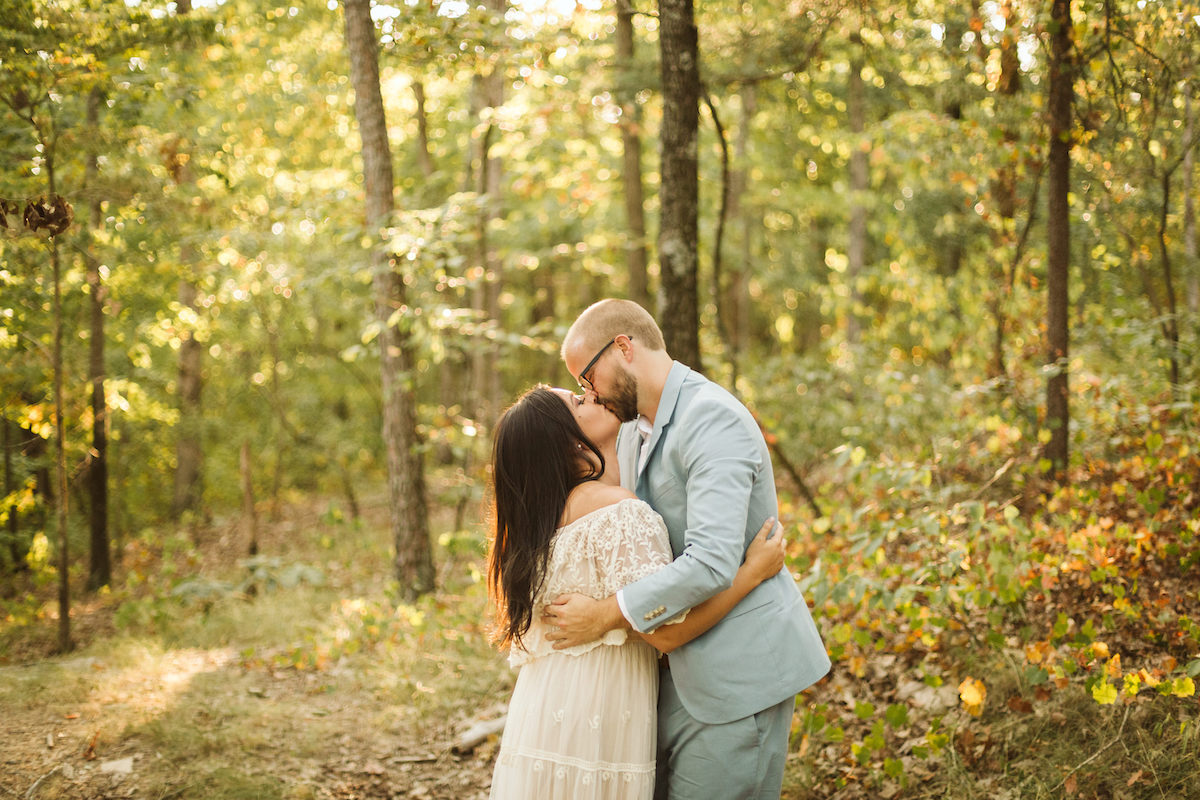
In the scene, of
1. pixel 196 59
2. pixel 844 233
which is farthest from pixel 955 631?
pixel 844 233

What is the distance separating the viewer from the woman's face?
277cm

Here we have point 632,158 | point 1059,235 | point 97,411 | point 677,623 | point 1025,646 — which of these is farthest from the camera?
point 632,158

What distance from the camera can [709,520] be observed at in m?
2.30

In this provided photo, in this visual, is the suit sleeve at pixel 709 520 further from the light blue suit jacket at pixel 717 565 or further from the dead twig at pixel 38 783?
the dead twig at pixel 38 783

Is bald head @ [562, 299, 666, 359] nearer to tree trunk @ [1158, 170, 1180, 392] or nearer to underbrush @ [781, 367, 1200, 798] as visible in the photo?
underbrush @ [781, 367, 1200, 798]

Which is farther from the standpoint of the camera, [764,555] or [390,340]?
[390,340]

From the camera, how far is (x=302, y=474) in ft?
47.5

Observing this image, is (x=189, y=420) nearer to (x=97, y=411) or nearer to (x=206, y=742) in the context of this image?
(x=97, y=411)

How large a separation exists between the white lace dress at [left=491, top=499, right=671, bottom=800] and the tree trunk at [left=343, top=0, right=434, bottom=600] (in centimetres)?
394

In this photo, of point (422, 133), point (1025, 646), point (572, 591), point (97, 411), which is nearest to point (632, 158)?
point (422, 133)

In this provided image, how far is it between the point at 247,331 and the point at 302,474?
437 centimetres

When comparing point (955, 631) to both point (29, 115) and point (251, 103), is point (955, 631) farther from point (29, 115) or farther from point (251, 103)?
point (251, 103)

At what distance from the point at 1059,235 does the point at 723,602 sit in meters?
3.95

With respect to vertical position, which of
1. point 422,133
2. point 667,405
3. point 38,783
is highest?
point 422,133
